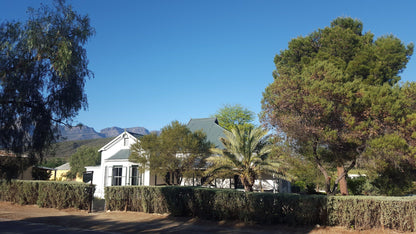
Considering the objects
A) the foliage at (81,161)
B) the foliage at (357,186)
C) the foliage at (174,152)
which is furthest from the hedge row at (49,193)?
the foliage at (81,161)

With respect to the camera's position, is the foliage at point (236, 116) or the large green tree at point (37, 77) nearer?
the large green tree at point (37, 77)

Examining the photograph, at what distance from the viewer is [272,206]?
12.6 m

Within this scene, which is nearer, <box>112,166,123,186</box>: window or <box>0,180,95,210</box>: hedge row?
<box>0,180,95,210</box>: hedge row

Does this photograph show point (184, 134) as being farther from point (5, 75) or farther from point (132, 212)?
point (5, 75)

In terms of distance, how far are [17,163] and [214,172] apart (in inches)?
437

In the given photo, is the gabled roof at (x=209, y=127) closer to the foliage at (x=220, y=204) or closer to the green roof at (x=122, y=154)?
the green roof at (x=122, y=154)

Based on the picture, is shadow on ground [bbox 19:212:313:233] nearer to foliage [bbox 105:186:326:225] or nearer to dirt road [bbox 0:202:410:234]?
dirt road [bbox 0:202:410:234]

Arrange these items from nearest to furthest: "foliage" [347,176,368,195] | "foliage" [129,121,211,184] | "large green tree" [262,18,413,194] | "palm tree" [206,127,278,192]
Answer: "large green tree" [262,18,413,194] → "palm tree" [206,127,278,192] → "foliage" [129,121,211,184] → "foliage" [347,176,368,195]

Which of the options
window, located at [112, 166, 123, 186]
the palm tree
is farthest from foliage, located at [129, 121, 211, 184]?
window, located at [112, 166, 123, 186]

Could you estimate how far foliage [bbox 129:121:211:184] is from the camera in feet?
68.2

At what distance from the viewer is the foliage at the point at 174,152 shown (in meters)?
20.8

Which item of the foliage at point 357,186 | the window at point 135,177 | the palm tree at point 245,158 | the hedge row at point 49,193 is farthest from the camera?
the foliage at point 357,186

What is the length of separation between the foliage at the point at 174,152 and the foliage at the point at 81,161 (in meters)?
34.5

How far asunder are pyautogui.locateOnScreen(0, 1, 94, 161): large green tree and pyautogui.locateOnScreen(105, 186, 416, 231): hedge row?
20.2 ft
